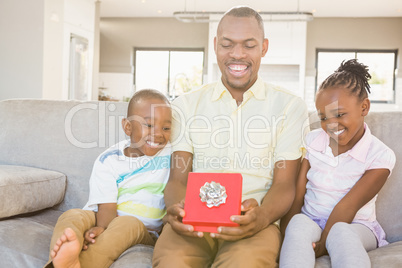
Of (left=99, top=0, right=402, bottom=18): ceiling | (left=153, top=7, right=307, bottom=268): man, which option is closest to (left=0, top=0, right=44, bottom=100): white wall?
(left=99, top=0, right=402, bottom=18): ceiling

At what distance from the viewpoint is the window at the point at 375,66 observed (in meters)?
8.38

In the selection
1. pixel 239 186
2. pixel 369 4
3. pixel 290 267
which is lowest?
pixel 290 267

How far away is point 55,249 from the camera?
4.21ft

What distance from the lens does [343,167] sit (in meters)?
1.62

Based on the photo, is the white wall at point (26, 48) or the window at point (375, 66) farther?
the window at point (375, 66)

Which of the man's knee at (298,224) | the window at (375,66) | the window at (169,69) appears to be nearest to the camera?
the man's knee at (298,224)

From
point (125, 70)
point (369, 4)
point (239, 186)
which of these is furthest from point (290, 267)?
point (125, 70)

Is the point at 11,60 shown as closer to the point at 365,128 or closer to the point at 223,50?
the point at 223,50

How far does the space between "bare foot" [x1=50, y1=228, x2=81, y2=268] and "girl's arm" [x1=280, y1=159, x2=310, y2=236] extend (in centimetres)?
78

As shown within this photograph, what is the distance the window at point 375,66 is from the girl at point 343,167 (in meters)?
7.01

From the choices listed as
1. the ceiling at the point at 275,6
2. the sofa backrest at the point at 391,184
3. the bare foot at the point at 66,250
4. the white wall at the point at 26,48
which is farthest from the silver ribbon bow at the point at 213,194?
the ceiling at the point at 275,6

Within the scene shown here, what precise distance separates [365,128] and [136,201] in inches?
37.8

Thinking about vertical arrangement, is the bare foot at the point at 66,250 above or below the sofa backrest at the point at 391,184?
below

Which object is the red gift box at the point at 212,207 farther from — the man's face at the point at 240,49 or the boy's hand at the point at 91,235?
the man's face at the point at 240,49
